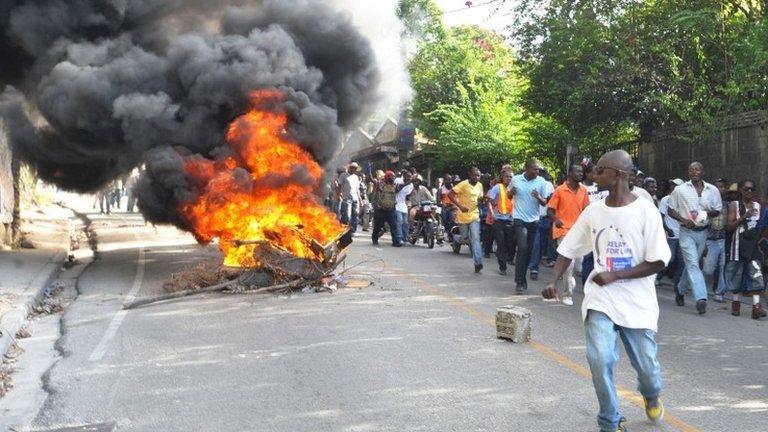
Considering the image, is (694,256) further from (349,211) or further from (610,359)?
(349,211)

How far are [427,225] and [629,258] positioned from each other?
39.7 feet

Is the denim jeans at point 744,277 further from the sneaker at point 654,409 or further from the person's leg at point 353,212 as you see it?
the person's leg at point 353,212

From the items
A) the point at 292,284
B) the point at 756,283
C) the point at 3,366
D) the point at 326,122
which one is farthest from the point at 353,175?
the point at 3,366

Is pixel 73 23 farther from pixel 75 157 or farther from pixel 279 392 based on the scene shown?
pixel 279 392

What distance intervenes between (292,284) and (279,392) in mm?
4477

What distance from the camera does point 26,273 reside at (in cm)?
1123

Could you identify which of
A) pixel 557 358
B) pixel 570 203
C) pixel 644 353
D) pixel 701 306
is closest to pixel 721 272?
pixel 701 306

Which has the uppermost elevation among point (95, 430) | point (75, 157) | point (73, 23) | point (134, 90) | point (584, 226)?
point (73, 23)

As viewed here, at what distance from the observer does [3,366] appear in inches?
251

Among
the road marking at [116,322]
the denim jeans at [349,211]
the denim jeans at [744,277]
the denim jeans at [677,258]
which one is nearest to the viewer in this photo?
the road marking at [116,322]

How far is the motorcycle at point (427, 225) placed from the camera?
53.7ft

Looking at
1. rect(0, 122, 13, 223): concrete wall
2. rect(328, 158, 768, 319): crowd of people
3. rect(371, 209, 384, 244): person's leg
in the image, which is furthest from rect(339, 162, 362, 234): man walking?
rect(0, 122, 13, 223): concrete wall

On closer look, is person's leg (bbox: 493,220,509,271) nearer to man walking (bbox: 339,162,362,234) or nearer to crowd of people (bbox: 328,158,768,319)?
crowd of people (bbox: 328,158,768,319)

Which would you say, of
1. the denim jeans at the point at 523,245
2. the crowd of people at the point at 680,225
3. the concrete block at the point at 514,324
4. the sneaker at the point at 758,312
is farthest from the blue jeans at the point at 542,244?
the concrete block at the point at 514,324
